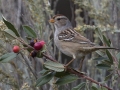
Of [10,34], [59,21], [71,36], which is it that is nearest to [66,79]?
[10,34]

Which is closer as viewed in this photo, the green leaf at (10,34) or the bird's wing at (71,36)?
the green leaf at (10,34)

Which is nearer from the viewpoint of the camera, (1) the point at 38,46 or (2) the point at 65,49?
(1) the point at 38,46

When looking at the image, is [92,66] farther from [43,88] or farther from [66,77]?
[66,77]

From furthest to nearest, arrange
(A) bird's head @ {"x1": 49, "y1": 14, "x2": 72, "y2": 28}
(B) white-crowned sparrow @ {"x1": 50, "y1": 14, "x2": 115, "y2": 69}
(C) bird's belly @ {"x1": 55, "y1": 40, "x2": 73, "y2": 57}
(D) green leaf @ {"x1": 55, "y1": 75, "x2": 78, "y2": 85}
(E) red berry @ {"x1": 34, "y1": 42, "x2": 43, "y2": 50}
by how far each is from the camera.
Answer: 1. (A) bird's head @ {"x1": 49, "y1": 14, "x2": 72, "y2": 28}
2. (C) bird's belly @ {"x1": 55, "y1": 40, "x2": 73, "y2": 57}
3. (B) white-crowned sparrow @ {"x1": 50, "y1": 14, "x2": 115, "y2": 69}
4. (D) green leaf @ {"x1": 55, "y1": 75, "x2": 78, "y2": 85}
5. (E) red berry @ {"x1": 34, "y1": 42, "x2": 43, "y2": 50}

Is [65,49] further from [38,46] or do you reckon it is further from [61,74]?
[38,46]

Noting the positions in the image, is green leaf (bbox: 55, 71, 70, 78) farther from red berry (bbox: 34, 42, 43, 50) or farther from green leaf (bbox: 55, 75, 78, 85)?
red berry (bbox: 34, 42, 43, 50)

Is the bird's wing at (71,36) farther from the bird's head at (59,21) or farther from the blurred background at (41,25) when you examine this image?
the bird's head at (59,21)

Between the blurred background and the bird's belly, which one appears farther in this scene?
the blurred background

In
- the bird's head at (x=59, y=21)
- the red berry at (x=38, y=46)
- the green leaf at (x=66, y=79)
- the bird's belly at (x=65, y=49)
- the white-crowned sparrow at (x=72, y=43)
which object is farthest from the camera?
the bird's head at (x=59, y=21)

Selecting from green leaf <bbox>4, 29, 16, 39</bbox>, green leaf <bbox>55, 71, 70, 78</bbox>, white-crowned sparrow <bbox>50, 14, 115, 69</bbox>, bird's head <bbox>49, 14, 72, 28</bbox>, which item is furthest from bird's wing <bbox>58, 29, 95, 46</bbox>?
green leaf <bbox>4, 29, 16, 39</bbox>

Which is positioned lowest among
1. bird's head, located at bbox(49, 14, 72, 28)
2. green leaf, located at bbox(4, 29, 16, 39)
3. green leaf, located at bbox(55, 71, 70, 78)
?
green leaf, located at bbox(55, 71, 70, 78)

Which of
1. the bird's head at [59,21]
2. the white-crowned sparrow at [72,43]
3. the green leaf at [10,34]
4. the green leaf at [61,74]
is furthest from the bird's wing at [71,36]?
the green leaf at [10,34]

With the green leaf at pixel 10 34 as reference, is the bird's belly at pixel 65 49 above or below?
below

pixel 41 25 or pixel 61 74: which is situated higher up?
pixel 41 25
